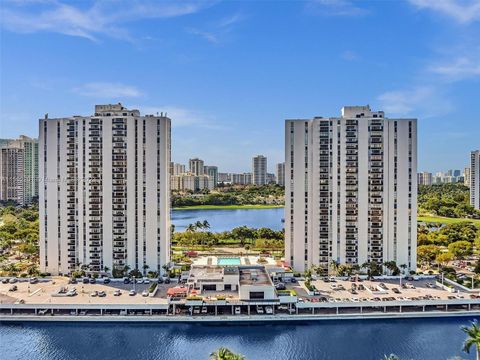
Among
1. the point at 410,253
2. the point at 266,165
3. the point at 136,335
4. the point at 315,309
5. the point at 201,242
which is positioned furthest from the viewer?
the point at 266,165

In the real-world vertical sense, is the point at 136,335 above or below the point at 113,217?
below

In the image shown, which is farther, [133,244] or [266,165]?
[266,165]

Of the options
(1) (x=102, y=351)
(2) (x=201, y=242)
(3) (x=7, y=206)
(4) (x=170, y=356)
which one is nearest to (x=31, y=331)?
(1) (x=102, y=351)

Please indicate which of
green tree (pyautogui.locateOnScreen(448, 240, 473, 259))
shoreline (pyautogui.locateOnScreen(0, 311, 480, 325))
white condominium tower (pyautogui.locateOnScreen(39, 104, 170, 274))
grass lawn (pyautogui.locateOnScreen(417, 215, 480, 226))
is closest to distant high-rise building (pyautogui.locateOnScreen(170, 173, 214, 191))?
grass lawn (pyautogui.locateOnScreen(417, 215, 480, 226))

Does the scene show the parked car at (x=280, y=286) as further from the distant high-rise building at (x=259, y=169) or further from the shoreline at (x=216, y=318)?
the distant high-rise building at (x=259, y=169)

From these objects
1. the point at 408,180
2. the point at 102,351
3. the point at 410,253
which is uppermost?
the point at 408,180

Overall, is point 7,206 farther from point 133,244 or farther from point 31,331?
point 31,331

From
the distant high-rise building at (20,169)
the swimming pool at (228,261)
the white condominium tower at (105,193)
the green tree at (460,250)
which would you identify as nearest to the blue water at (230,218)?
the distant high-rise building at (20,169)
